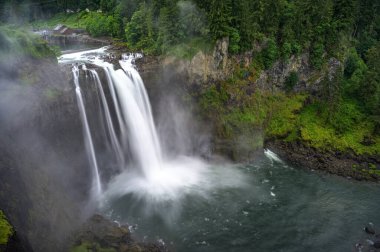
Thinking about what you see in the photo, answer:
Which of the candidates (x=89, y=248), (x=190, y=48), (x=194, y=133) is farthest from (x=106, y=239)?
(x=190, y=48)

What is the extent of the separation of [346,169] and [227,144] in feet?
48.2

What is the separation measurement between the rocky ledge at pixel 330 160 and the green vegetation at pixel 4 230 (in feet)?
102

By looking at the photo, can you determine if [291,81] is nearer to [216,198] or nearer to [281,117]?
[281,117]

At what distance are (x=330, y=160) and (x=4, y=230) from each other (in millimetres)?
35256

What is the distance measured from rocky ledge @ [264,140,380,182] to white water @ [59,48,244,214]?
8.76 meters

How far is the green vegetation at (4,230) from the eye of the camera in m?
18.3

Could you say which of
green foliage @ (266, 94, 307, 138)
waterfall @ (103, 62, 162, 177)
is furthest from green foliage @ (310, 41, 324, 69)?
waterfall @ (103, 62, 162, 177)

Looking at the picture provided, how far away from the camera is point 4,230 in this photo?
18766 mm

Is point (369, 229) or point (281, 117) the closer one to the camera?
point (369, 229)

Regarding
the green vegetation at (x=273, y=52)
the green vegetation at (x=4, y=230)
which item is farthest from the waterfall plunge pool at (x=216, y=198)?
the green vegetation at (x=4, y=230)

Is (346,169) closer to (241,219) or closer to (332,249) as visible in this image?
(332,249)

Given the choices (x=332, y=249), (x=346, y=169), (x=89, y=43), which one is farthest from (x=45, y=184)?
(x=346, y=169)

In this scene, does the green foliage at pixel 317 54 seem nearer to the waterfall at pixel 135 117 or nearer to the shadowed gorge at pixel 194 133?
the shadowed gorge at pixel 194 133

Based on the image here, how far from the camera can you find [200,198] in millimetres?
30469
